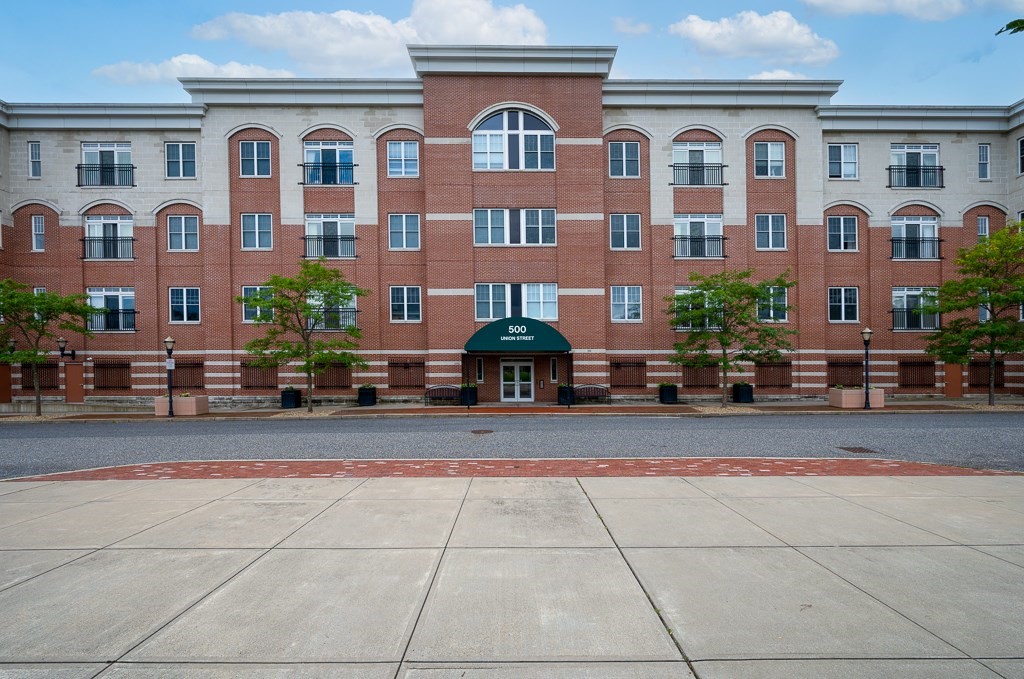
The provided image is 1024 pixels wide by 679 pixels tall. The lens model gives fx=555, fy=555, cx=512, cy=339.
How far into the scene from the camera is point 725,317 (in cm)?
2650

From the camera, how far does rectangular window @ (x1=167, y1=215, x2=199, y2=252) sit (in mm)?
30016

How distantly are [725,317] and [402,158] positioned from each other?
18.6 m

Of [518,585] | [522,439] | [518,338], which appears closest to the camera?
[518,585]

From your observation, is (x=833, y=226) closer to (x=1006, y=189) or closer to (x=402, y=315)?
(x=1006, y=189)

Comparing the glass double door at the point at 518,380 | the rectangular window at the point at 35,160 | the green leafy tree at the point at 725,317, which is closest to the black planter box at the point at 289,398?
the glass double door at the point at 518,380

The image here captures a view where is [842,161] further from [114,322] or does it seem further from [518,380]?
[114,322]

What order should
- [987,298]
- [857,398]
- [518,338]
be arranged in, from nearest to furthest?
[987,298]
[857,398]
[518,338]

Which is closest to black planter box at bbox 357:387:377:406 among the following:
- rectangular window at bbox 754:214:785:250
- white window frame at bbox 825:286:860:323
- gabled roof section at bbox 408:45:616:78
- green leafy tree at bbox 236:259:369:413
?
green leafy tree at bbox 236:259:369:413

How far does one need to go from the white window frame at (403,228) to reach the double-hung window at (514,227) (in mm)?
3339

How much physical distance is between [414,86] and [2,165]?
22317 millimetres

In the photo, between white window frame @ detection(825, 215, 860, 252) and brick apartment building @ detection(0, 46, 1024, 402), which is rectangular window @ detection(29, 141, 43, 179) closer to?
brick apartment building @ detection(0, 46, 1024, 402)

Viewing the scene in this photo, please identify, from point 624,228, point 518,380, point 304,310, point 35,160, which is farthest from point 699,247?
point 35,160

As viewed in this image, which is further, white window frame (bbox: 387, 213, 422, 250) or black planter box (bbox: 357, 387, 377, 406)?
white window frame (bbox: 387, 213, 422, 250)

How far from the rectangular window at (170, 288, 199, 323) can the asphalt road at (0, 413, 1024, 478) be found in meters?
8.72
